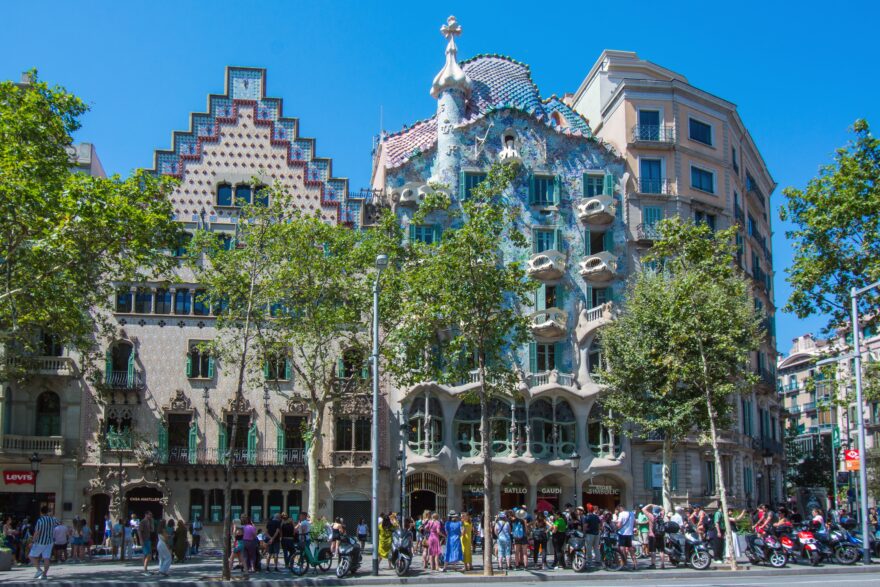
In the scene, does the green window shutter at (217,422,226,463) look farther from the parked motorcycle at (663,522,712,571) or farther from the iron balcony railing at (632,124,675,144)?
the iron balcony railing at (632,124,675,144)

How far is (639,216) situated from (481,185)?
20015 millimetres

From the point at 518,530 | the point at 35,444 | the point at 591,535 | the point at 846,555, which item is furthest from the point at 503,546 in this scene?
the point at 35,444

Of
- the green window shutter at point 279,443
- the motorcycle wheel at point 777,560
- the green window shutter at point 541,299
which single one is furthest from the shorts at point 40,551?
the green window shutter at point 541,299

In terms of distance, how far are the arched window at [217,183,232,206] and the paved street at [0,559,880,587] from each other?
20307 mm

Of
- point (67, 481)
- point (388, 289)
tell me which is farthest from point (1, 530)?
point (388, 289)

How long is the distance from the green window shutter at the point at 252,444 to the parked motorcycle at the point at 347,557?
16188mm

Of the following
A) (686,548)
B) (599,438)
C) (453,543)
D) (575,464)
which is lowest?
(686,548)

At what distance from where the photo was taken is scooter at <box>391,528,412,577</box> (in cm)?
2744

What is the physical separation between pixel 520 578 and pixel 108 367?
2366cm

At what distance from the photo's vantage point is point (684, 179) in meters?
49.0

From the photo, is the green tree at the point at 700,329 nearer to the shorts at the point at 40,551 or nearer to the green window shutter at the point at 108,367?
the shorts at the point at 40,551

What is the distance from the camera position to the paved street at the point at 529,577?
24.8 meters

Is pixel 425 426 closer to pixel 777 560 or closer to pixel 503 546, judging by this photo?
pixel 503 546

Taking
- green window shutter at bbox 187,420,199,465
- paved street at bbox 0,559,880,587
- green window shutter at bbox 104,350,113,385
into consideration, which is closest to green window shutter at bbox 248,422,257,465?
green window shutter at bbox 187,420,199,465
